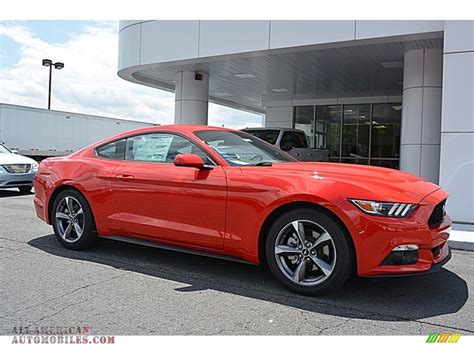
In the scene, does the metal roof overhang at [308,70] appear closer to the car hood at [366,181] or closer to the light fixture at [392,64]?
the light fixture at [392,64]

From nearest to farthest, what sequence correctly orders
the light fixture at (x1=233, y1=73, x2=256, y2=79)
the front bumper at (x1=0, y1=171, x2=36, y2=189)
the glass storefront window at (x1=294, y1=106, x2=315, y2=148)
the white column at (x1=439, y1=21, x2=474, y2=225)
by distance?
1. the white column at (x1=439, y1=21, x2=474, y2=225)
2. the front bumper at (x1=0, y1=171, x2=36, y2=189)
3. the light fixture at (x1=233, y1=73, x2=256, y2=79)
4. the glass storefront window at (x1=294, y1=106, x2=315, y2=148)

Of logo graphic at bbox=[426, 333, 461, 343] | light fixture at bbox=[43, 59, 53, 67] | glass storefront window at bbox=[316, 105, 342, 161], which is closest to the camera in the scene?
logo graphic at bbox=[426, 333, 461, 343]

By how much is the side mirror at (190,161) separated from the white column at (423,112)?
288 inches

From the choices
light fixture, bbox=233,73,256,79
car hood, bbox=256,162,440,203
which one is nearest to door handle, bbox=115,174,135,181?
car hood, bbox=256,162,440,203

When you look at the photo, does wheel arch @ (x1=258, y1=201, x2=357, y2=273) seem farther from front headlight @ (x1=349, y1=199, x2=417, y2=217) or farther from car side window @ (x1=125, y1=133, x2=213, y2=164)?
car side window @ (x1=125, y1=133, x2=213, y2=164)

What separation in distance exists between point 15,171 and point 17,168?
11cm

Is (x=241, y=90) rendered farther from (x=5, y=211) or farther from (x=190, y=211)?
(x=190, y=211)

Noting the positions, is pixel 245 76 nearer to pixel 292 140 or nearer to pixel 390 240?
pixel 292 140

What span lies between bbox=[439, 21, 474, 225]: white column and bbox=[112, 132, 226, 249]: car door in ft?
16.3

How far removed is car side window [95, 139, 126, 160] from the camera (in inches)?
205

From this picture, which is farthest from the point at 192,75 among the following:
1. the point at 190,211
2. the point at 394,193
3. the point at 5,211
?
the point at 394,193

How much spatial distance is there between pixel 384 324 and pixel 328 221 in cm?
87

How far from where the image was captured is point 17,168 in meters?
11.5

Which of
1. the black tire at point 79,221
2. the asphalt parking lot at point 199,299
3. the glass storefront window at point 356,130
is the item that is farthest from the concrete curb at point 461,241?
the glass storefront window at point 356,130
